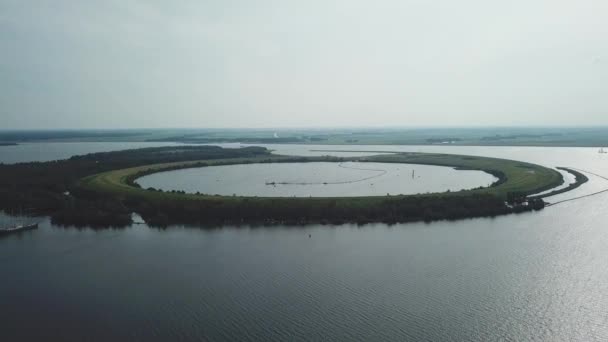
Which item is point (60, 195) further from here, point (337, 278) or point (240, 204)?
point (337, 278)

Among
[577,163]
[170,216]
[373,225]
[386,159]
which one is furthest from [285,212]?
[577,163]

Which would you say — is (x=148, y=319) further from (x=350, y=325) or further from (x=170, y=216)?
(x=170, y=216)

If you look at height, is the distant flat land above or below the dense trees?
above

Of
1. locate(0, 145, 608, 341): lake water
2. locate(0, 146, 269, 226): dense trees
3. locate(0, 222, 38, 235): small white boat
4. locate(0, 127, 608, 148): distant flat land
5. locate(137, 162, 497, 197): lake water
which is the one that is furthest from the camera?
locate(0, 127, 608, 148): distant flat land

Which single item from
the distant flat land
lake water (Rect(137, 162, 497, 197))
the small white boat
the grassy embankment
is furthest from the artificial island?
the distant flat land

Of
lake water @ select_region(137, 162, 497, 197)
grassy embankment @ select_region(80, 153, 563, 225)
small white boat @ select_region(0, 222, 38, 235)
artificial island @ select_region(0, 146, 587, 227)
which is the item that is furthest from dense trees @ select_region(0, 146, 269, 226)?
lake water @ select_region(137, 162, 497, 197)

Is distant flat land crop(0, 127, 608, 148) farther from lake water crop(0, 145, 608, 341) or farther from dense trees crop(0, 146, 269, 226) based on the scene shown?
lake water crop(0, 145, 608, 341)

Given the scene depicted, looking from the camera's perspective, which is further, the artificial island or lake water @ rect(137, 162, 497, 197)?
lake water @ rect(137, 162, 497, 197)

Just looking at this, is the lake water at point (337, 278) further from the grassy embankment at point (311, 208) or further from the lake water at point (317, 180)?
the lake water at point (317, 180)

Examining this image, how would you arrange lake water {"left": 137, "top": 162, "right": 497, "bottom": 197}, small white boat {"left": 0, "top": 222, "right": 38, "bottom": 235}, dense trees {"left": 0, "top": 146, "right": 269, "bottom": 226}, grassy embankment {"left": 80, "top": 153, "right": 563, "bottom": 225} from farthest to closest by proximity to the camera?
lake water {"left": 137, "top": 162, "right": 497, "bottom": 197}
dense trees {"left": 0, "top": 146, "right": 269, "bottom": 226}
grassy embankment {"left": 80, "top": 153, "right": 563, "bottom": 225}
small white boat {"left": 0, "top": 222, "right": 38, "bottom": 235}
